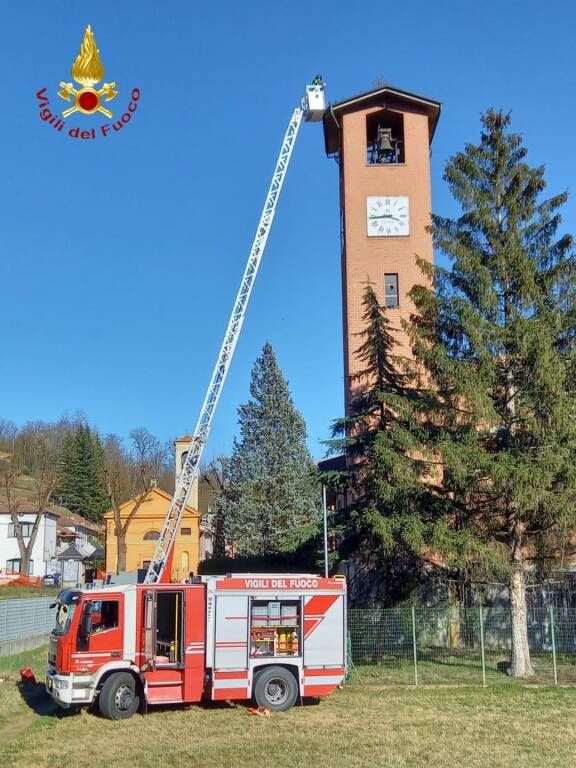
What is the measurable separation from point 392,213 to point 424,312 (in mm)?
13606

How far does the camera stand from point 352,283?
1287 inches

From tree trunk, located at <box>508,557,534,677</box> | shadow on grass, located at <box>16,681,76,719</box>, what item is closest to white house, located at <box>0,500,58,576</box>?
shadow on grass, located at <box>16,681,76,719</box>

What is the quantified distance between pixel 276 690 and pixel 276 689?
0.02 metres

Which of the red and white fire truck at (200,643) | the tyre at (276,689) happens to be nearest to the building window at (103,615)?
the red and white fire truck at (200,643)

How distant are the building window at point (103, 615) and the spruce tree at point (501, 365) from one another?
769 centimetres

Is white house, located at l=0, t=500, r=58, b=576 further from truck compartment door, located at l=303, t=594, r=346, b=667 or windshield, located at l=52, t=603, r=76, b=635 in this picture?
truck compartment door, located at l=303, t=594, r=346, b=667

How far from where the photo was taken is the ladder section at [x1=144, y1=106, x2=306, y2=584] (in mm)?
34188

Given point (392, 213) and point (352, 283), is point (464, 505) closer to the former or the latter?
point (352, 283)

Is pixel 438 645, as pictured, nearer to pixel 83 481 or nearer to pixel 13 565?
pixel 13 565

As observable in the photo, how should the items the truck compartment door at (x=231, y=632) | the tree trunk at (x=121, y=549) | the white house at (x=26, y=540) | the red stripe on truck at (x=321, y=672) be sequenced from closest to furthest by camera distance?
the truck compartment door at (x=231, y=632) → the red stripe on truck at (x=321, y=672) → the tree trunk at (x=121, y=549) → the white house at (x=26, y=540)

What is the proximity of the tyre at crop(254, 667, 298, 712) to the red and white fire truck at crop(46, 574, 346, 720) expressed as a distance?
0.02 metres

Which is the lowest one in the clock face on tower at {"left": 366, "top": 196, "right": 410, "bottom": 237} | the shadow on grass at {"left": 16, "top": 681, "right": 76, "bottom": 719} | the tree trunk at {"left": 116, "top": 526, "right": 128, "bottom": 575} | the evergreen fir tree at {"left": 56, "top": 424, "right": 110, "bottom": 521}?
the shadow on grass at {"left": 16, "top": 681, "right": 76, "bottom": 719}

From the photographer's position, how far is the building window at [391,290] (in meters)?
32.4

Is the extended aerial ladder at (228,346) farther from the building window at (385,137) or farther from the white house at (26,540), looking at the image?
the white house at (26,540)
